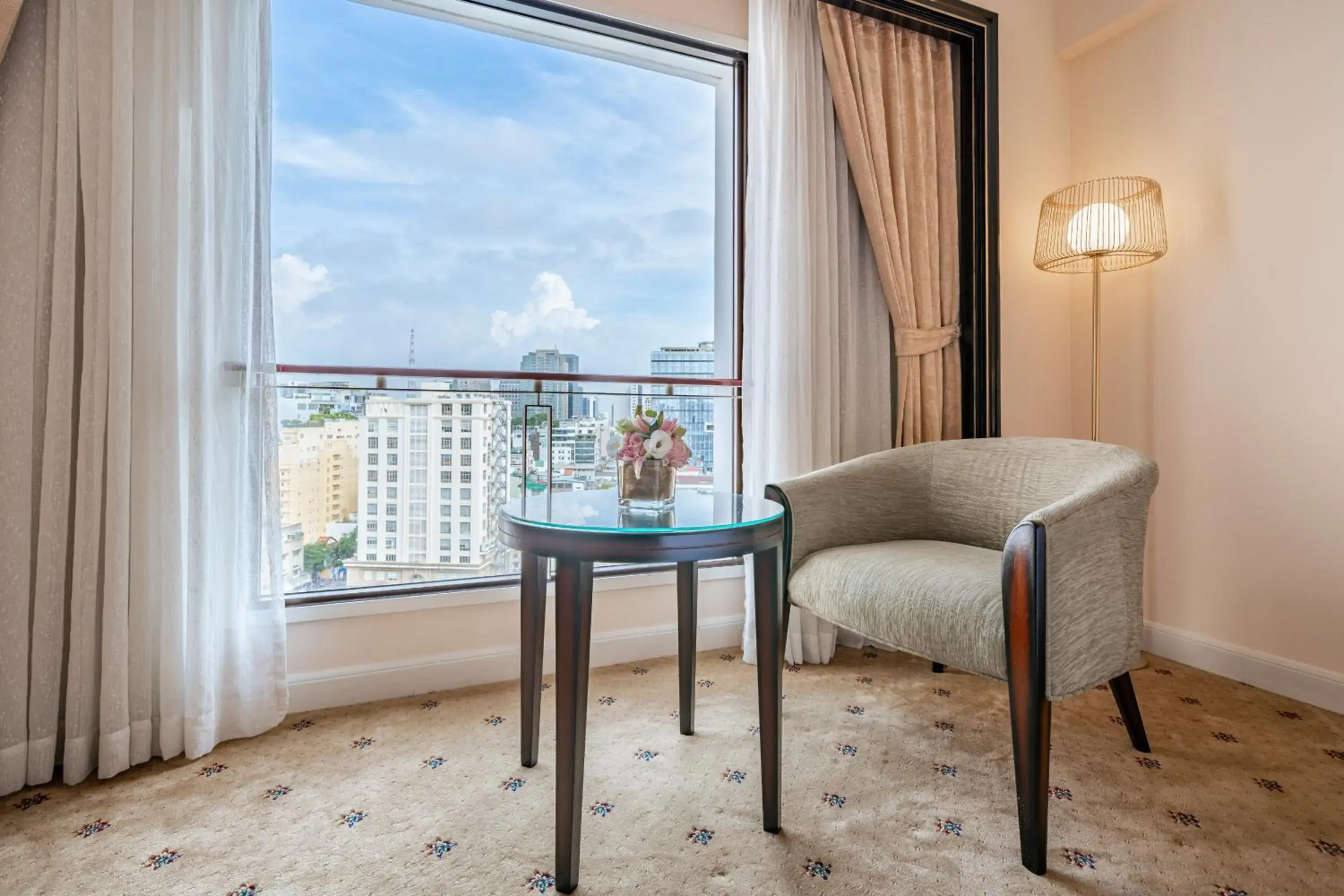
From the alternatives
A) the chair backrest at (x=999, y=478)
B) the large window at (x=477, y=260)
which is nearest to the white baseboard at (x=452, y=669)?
the large window at (x=477, y=260)

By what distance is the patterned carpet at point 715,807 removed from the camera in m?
1.26

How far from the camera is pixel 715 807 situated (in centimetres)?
149

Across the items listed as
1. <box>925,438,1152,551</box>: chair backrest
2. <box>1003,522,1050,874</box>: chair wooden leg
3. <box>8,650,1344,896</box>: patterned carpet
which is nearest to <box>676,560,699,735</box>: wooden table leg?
<box>8,650,1344,896</box>: patterned carpet

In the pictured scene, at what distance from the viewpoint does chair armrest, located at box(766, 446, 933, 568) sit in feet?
6.48

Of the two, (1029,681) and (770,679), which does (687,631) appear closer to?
(770,679)

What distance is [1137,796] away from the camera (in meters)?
1.53

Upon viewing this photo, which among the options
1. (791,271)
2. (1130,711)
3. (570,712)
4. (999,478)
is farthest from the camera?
(791,271)

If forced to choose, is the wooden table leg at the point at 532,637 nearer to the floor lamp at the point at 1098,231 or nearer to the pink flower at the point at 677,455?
the pink flower at the point at 677,455

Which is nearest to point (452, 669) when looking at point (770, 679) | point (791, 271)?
point (770, 679)

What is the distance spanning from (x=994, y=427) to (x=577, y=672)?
80.4 inches

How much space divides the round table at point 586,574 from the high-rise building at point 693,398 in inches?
32.9

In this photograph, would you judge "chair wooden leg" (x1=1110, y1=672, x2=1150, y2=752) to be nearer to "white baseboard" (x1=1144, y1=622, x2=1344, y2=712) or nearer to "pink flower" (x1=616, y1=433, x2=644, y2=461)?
"white baseboard" (x1=1144, y1=622, x2=1344, y2=712)

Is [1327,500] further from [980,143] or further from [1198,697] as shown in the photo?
[980,143]

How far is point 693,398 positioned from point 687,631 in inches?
40.1
